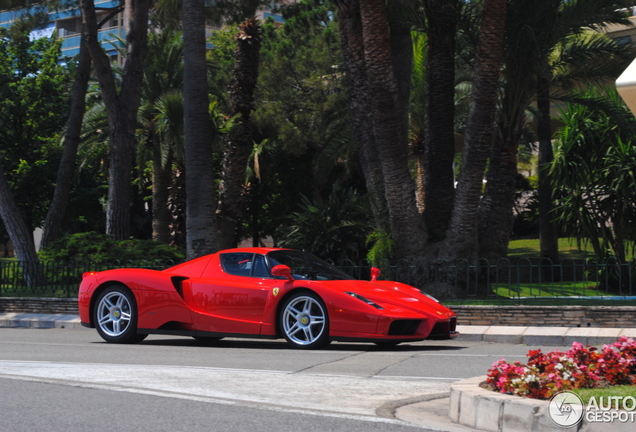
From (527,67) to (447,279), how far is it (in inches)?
198

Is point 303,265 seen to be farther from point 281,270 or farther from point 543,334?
point 543,334

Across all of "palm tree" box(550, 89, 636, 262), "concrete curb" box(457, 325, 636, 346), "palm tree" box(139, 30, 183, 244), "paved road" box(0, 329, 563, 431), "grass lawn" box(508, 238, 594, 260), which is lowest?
"paved road" box(0, 329, 563, 431)

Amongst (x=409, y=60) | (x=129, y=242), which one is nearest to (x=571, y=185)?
(x=409, y=60)

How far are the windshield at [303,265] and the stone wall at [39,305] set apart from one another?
7.23 metres

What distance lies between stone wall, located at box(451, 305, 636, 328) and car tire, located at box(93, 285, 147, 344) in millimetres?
5485

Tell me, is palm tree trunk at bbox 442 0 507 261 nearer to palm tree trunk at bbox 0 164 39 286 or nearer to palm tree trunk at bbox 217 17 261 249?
palm tree trunk at bbox 217 17 261 249

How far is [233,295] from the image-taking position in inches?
424

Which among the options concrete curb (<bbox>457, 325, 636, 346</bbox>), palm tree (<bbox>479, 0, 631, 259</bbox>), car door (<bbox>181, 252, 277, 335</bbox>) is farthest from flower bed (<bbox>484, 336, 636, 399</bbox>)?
palm tree (<bbox>479, 0, 631, 259</bbox>)

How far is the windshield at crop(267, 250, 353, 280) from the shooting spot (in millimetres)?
10781

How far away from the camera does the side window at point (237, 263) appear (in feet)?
36.1

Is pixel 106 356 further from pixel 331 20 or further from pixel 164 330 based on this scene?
pixel 331 20

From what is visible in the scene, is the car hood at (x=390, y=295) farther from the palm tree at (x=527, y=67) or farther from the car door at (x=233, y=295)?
the palm tree at (x=527, y=67)

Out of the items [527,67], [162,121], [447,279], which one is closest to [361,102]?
[527,67]

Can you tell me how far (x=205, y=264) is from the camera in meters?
11.3
